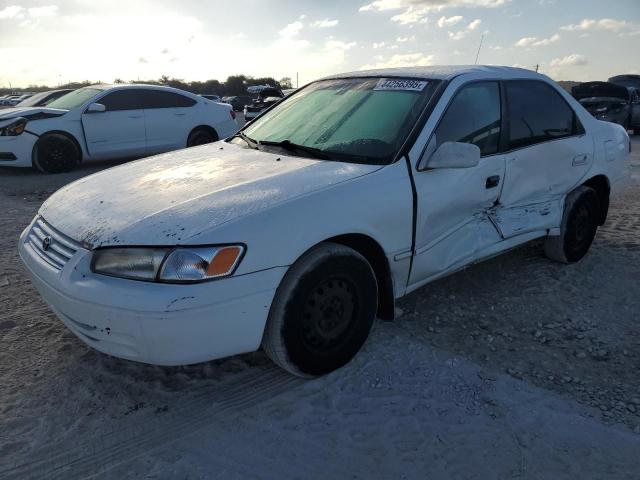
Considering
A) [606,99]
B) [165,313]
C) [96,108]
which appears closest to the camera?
[165,313]

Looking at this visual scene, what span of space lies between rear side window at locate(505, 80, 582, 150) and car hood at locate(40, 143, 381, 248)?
1.35 meters

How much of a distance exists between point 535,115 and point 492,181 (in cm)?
81

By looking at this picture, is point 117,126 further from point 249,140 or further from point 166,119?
point 249,140

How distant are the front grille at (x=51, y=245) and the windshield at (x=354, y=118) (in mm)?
1445

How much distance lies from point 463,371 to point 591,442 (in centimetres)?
69

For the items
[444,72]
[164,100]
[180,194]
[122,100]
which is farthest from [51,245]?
[164,100]

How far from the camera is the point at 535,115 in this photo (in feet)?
12.3

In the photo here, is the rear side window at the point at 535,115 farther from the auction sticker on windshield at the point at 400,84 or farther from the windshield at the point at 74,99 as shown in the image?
the windshield at the point at 74,99

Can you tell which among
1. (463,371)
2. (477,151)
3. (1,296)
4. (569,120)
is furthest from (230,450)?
(569,120)

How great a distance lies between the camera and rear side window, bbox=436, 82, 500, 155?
10.2ft

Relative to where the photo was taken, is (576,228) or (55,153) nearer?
(576,228)

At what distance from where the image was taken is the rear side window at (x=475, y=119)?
3.12m

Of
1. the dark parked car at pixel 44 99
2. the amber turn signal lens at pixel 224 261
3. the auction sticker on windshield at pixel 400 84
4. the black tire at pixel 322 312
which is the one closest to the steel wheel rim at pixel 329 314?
the black tire at pixel 322 312

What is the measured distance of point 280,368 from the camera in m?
2.82
